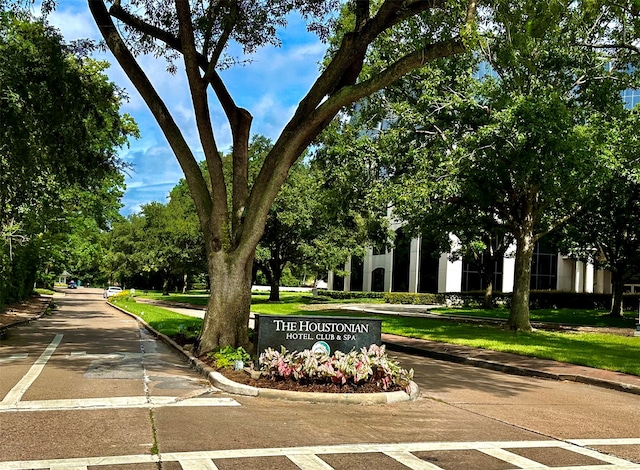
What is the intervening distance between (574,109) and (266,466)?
18456 mm

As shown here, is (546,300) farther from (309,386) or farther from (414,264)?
(309,386)

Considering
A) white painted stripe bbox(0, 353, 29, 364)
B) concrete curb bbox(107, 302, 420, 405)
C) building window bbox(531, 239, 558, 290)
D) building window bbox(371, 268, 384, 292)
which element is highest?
building window bbox(531, 239, 558, 290)

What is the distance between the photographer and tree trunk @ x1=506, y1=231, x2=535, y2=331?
76.7 ft

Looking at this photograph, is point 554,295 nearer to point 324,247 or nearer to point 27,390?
point 324,247

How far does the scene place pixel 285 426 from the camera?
7.45 m

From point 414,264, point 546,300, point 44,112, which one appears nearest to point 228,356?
point 44,112

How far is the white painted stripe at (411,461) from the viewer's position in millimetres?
5845

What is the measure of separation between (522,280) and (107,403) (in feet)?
59.5

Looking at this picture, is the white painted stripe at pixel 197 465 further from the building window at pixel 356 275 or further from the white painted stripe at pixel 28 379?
the building window at pixel 356 275

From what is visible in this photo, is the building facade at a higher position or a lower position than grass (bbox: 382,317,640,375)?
higher

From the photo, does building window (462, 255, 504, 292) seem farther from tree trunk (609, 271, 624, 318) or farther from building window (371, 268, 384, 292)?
tree trunk (609, 271, 624, 318)

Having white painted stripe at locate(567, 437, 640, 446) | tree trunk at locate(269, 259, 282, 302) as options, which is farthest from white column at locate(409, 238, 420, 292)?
white painted stripe at locate(567, 437, 640, 446)

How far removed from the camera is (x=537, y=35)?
983cm

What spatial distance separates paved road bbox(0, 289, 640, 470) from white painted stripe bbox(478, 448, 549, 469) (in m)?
0.02
